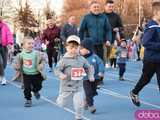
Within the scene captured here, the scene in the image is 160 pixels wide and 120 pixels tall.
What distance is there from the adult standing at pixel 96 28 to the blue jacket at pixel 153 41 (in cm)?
307

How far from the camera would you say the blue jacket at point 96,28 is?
12.9 metres

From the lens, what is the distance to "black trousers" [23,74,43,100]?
10.7 metres

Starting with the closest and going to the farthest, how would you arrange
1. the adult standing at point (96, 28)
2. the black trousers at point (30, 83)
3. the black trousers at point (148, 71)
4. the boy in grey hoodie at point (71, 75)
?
1. the boy in grey hoodie at point (71, 75)
2. the black trousers at point (148, 71)
3. the black trousers at point (30, 83)
4. the adult standing at point (96, 28)

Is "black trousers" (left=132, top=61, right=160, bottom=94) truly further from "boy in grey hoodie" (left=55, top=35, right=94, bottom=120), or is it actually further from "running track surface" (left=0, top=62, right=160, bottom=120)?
"boy in grey hoodie" (left=55, top=35, right=94, bottom=120)

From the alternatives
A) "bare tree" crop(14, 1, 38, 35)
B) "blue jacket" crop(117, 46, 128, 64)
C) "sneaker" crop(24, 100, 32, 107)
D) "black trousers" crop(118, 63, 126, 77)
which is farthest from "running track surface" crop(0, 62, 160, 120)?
"bare tree" crop(14, 1, 38, 35)

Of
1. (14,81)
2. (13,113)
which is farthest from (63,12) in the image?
(13,113)

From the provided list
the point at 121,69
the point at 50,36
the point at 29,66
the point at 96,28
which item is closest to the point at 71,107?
the point at 29,66

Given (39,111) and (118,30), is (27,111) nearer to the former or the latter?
(39,111)

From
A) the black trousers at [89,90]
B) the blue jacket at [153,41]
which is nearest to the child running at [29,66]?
the black trousers at [89,90]

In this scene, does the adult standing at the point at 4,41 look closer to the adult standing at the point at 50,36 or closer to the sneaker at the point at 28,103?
the sneaker at the point at 28,103

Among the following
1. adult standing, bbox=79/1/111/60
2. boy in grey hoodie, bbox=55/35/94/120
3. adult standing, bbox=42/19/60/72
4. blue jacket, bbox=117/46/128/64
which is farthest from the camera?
adult standing, bbox=42/19/60/72

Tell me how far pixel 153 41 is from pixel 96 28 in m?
3.33

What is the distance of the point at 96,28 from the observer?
42.5 ft

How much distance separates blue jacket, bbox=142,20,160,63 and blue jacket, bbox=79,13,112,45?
3148mm
